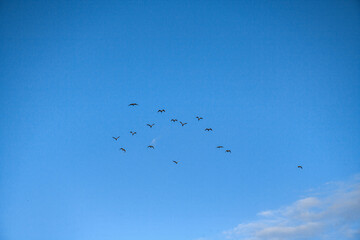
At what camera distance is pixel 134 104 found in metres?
68.4

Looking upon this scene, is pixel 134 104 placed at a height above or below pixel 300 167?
above

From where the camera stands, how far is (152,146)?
250ft

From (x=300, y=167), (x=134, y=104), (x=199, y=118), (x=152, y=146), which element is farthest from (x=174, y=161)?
(x=300, y=167)

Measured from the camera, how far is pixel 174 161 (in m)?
84.4

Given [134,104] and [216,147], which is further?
[216,147]

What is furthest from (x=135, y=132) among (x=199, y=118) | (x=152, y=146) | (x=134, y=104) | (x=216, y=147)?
(x=216, y=147)

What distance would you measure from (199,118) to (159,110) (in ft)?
40.5

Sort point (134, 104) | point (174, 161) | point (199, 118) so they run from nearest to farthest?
point (134, 104) → point (199, 118) → point (174, 161)

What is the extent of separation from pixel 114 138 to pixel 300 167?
5661 centimetres

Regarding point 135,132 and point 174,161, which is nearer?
point 135,132

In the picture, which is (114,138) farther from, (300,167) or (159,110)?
(300,167)

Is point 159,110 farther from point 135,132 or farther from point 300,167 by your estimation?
point 300,167

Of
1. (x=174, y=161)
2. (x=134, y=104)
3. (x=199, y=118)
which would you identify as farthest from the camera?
(x=174, y=161)

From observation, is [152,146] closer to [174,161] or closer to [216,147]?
[174,161]
